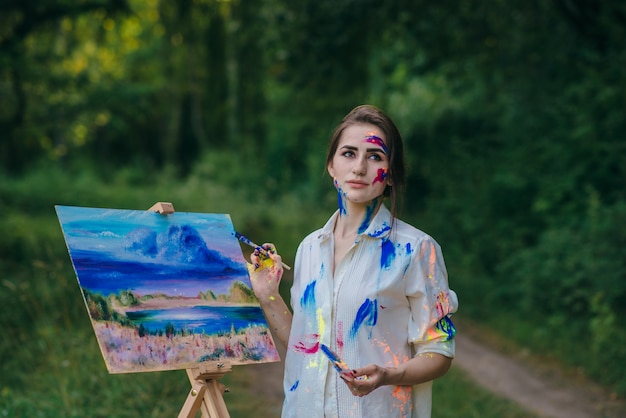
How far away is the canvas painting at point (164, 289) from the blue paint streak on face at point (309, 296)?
0.47 m

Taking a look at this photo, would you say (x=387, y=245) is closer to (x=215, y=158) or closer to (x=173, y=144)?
(x=215, y=158)

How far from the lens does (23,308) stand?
620 centimetres

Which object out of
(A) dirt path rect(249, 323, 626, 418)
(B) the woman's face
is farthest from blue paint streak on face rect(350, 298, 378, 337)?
(A) dirt path rect(249, 323, 626, 418)

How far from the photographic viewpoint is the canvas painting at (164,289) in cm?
276

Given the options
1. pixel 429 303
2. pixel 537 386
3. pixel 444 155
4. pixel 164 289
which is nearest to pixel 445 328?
pixel 429 303

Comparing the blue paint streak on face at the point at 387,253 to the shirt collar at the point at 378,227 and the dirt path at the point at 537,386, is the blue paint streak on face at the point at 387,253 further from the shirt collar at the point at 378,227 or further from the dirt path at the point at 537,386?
the dirt path at the point at 537,386

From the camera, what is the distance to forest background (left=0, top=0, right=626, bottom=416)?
237 inches

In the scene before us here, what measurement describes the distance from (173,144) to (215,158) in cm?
484

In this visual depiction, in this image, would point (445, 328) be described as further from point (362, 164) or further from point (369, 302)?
point (362, 164)

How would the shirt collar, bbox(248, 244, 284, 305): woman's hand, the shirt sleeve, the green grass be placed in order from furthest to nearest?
the green grass → bbox(248, 244, 284, 305): woman's hand → the shirt collar → the shirt sleeve

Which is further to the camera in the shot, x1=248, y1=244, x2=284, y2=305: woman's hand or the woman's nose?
x1=248, y1=244, x2=284, y2=305: woman's hand

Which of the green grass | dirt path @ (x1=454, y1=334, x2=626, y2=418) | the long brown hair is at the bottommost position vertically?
dirt path @ (x1=454, y1=334, x2=626, y2=418)

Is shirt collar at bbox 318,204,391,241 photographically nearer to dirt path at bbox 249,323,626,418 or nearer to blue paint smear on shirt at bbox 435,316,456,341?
blue paint smear on shirt at bbox 435,316,456,341

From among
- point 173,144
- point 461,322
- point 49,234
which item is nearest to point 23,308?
point 49,234
